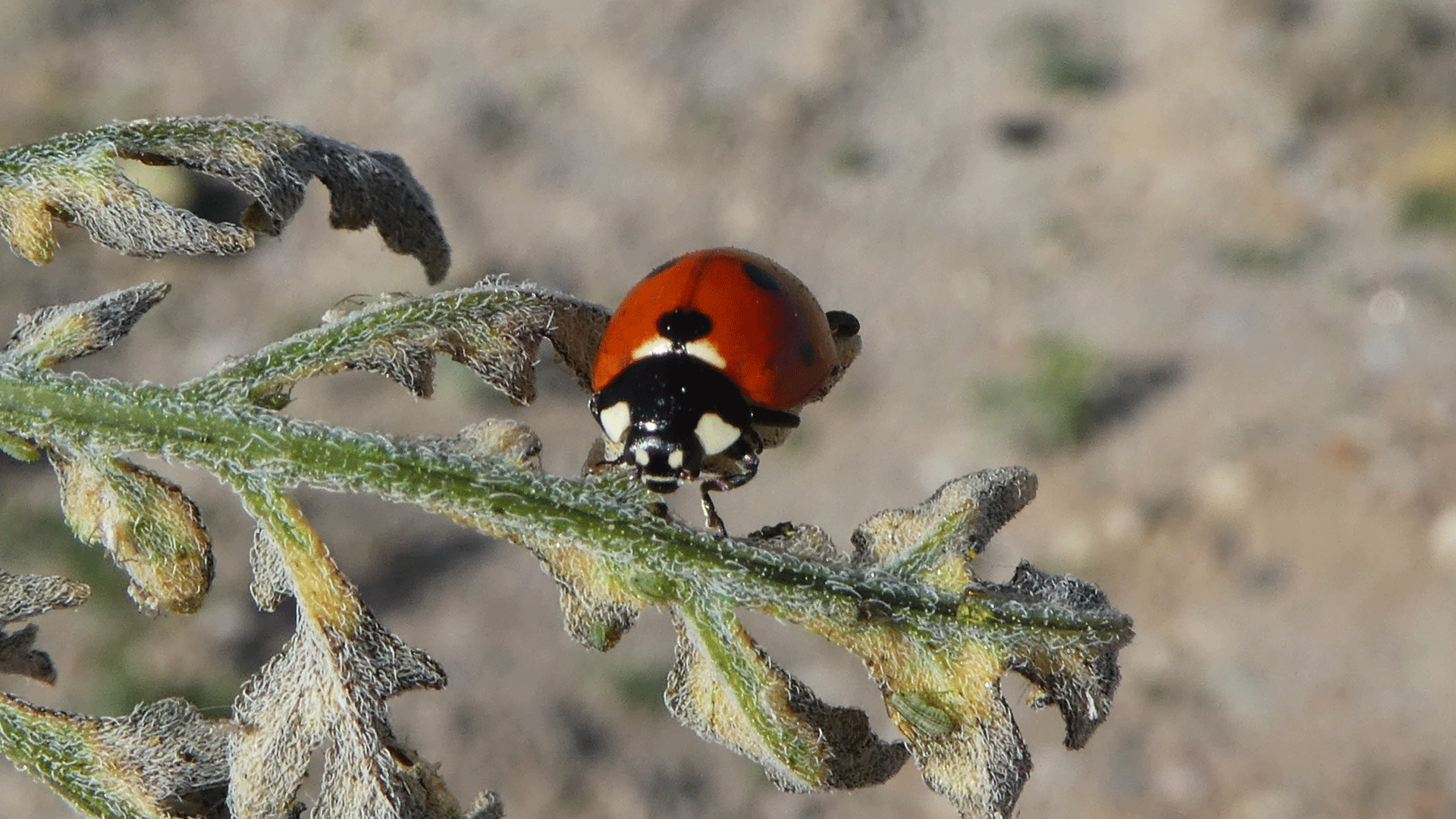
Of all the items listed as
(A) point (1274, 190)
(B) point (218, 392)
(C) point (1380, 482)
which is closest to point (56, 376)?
(B) point (218, 392)

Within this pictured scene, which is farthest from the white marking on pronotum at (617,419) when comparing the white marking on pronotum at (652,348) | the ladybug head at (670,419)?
the white marking on pronotum at (652,348)

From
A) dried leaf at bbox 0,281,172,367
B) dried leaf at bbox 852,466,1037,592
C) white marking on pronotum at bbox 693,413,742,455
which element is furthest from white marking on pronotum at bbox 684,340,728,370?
dried leaf at bbox 0,281,172,367

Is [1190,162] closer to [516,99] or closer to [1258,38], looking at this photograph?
[1258,38]

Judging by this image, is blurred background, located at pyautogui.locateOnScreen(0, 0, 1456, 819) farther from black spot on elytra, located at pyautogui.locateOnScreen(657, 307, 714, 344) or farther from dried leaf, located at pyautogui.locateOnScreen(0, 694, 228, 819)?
dried leaf, located at pyautogui.locateOnScreen(0, 694, 228, 819)

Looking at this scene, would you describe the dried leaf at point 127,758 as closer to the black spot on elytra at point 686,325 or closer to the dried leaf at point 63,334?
the dried leaf at point 63,334

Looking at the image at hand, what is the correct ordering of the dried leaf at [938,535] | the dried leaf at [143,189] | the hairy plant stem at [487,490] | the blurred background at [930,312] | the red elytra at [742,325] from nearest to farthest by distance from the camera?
the hairy plant stem at [487,490] → the dried leaf at [938,535] → the dried leaf at [143,189] → the red elytra at [742,325] → the blurred background at [930,312]

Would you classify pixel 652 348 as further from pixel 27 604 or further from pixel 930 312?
pixel 930 312
